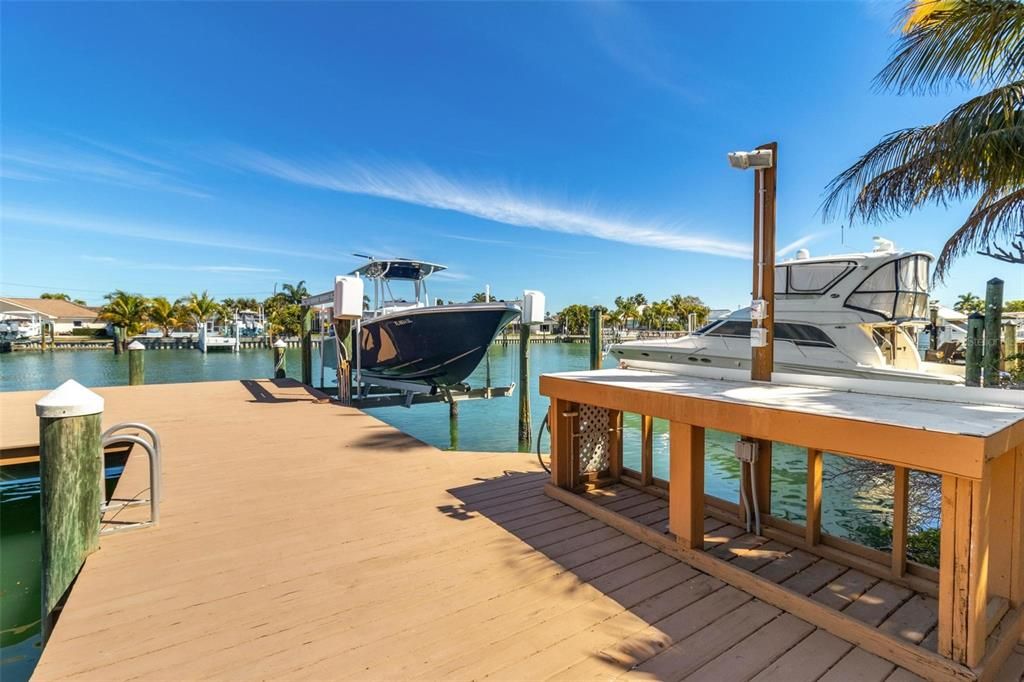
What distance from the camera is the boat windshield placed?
27.8 feet

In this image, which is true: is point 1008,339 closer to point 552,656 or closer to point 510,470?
point 510,470

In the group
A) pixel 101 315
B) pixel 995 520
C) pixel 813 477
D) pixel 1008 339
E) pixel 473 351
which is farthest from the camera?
pixel 101 315

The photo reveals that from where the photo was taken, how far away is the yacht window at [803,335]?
920 centimetres

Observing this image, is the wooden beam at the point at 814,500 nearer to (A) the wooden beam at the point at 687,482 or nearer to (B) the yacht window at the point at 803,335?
(A) the wooden beam at the point at 687,482

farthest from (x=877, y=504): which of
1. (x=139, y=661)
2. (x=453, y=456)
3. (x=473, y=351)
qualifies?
(x=139, y=661)

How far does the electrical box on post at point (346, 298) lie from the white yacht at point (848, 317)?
25.4 ft

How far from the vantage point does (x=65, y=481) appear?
2.67 metres

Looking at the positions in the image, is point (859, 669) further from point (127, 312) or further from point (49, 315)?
point (49, 315)

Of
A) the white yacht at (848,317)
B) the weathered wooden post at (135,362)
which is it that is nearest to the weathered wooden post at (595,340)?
the white yacht at (848,317)

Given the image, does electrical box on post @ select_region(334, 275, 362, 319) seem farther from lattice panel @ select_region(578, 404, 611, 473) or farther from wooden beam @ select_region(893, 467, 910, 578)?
wooden beam @ select_region(893, 467, 910, 578)

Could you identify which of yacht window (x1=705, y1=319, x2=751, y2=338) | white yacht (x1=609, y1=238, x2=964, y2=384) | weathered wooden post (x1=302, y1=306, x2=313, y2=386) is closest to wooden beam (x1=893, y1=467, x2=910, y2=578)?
white yacht (x1=609, y1=238, x2=964, y2=384)

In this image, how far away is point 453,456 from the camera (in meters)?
5.27

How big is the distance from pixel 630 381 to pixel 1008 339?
599 inches

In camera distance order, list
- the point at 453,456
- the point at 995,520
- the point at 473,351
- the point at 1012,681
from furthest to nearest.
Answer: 1. the point at 473,351
2. the point at 453,456
3. the point at 995,520
4. the point at 1012,681
